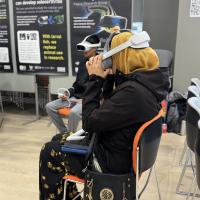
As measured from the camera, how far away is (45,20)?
3.81 metres

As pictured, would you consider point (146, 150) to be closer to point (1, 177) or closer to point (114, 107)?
point (114, 107)

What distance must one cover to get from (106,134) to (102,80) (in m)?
0.27

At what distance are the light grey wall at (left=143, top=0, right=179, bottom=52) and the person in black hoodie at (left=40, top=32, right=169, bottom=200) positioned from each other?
274cm

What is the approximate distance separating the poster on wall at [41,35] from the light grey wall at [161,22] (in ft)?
3.89

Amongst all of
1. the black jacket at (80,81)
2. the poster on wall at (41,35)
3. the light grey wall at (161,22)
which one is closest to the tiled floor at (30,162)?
the black jacket at (80,81)

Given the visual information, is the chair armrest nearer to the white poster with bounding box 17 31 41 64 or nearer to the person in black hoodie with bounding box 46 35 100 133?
the person in black hoodie with bounding box 46 35 100 133

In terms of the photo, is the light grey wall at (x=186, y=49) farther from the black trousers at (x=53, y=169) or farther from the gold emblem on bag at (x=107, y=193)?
the gold emblem on bag at (x=107, y=193)

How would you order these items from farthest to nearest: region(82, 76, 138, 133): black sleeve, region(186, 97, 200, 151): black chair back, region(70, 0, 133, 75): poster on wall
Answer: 1. region(70, 0, 133, 75): poster on wall
2. region(186, 97, 200, 151): black chair back
3. region(82, 76, 138, 133): black sleeve

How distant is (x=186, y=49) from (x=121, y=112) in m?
2.43

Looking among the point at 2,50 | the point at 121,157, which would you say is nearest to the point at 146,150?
the point at 121,157

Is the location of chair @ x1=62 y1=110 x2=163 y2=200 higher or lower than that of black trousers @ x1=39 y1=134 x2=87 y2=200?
higher

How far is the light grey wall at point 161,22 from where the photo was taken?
3990 millimetres

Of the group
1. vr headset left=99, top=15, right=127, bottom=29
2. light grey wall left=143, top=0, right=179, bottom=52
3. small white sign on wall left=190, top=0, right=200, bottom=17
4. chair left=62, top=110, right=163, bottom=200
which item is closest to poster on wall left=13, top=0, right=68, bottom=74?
vr headset left=99, top=15, right=127, bottom=29

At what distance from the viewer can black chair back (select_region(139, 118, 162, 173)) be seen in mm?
1350
